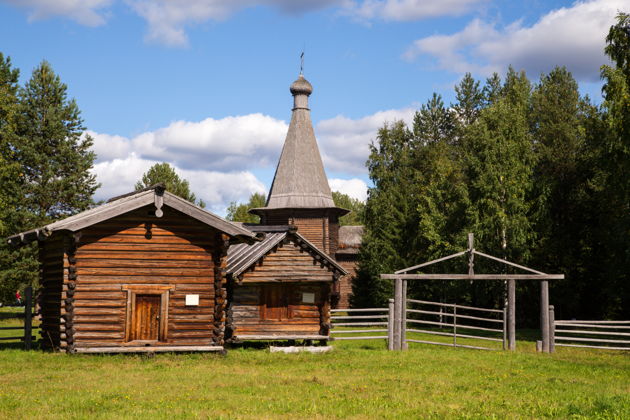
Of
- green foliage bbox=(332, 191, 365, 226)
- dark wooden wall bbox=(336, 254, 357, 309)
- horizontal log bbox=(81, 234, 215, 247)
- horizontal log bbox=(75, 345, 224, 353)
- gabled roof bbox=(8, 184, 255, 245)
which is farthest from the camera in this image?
green foliage bbox=(332, 191, 365, 226)

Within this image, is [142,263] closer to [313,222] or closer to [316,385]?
[316,385]

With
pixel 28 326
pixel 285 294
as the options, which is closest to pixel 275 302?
pixel 285 294

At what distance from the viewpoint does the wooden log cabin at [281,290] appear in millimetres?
23859

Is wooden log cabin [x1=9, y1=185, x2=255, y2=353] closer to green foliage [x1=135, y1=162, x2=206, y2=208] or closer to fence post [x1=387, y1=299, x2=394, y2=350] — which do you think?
fence post [x1=387, y1=299, x2=394, y2=350]

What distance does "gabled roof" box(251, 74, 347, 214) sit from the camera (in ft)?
165

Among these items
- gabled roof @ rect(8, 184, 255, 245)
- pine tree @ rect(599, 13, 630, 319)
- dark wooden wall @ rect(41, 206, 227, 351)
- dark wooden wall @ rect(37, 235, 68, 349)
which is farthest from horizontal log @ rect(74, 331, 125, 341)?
pine tree @ rect(599, 13, 630, 319)

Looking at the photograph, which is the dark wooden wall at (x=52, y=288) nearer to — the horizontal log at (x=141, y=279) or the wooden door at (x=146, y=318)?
the horizontal log at (x=141, y=279)

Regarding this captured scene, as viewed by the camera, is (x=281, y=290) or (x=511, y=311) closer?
(x=511, y=311)

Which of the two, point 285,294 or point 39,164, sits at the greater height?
point 39,164

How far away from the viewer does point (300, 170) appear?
169 feet

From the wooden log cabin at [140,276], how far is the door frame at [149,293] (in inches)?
1.1

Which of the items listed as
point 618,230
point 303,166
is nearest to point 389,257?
point 303,166

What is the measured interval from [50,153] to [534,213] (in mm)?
31539

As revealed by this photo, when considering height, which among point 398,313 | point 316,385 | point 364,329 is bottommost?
point 364,329
